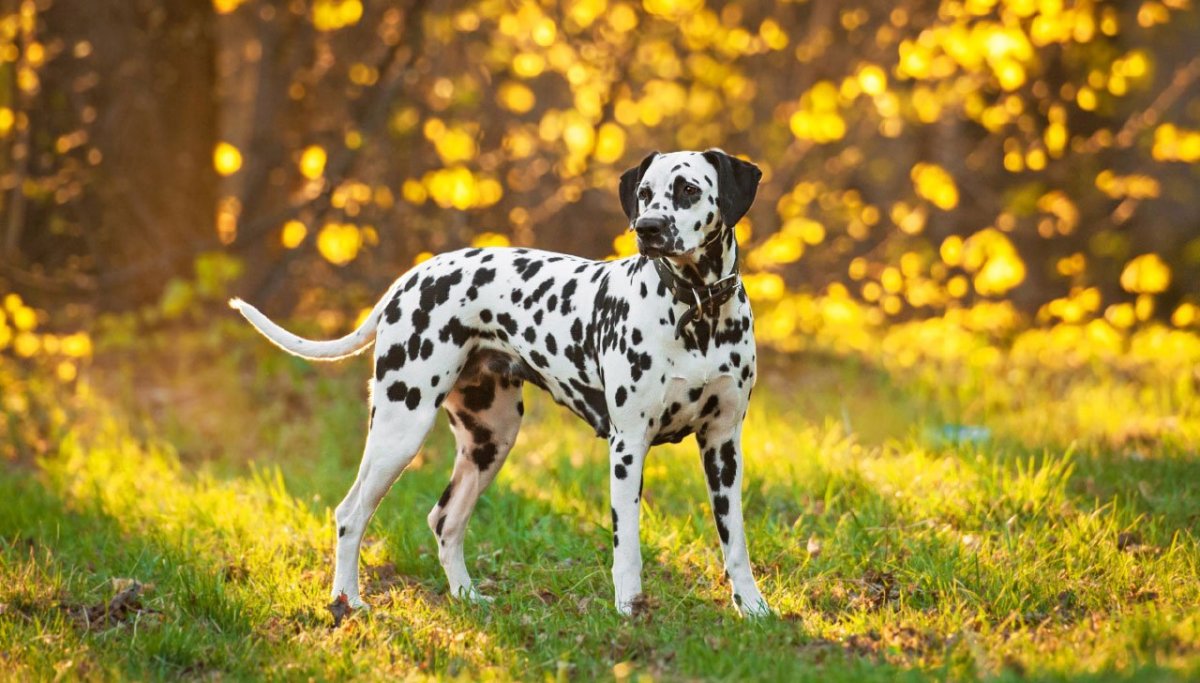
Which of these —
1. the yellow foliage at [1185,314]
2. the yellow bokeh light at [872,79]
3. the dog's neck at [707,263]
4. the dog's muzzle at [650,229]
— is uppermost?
the yellow bokeh light at [872,79]

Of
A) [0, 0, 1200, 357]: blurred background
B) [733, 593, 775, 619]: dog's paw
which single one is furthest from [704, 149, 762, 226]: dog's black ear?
[0, 0, 1200, 357]: blurred background

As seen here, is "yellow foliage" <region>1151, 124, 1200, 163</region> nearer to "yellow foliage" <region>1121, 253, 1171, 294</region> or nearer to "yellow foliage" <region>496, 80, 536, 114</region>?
"yellow foliage" <region>1121, 253, 1171, 294</region>

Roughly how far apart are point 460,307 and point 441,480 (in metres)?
2.15

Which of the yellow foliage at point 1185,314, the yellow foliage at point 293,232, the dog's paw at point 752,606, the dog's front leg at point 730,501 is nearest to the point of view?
the dog's paw at point 752,606

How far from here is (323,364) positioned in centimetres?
1065

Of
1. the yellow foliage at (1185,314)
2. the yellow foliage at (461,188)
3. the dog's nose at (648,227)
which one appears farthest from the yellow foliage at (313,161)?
the yellow foliage at (1185,314)

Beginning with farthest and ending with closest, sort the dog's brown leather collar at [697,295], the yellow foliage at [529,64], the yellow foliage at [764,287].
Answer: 1. the yellow foliage at [764,287]
2. the yellow foliage at [529,64]
3. the dog's brown leather collar at [697,295]

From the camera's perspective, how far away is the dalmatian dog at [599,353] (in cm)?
488

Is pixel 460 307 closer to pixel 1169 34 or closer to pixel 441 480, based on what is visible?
pixel 441 480

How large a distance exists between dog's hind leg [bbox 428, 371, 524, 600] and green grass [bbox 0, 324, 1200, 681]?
38 centimetres

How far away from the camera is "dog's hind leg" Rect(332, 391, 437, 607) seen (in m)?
5.48

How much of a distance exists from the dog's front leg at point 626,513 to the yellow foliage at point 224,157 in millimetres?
7188

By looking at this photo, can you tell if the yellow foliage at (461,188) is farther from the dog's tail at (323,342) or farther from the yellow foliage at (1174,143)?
the yellow foliage at (1174,143)

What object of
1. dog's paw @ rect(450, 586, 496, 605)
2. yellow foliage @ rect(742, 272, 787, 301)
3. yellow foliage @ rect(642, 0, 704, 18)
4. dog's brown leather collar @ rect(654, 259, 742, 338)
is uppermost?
yellow foliage @ rect(642, 0, 704, 18)
